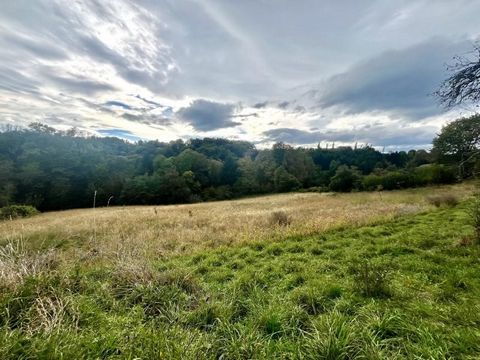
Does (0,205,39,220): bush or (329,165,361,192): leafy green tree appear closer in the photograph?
(0,205,39,220): bush

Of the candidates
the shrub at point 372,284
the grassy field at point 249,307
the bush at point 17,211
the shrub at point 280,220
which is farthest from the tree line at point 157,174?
the shrub at point 372,284

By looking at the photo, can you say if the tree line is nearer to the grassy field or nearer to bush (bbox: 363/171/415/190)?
bush (bbox: 363/171/415/190)

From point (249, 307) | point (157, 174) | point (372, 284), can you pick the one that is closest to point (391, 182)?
point (372, 284)

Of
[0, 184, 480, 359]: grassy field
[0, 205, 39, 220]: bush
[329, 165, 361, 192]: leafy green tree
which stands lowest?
[0, 205, 39, 220]: bush

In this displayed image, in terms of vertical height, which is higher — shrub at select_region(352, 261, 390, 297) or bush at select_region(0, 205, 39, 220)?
shrub at select_region(352, 261, 390, 297)

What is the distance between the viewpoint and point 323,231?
404 inches

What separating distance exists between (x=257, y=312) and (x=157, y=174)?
5994 cm

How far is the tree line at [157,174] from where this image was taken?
149 feet

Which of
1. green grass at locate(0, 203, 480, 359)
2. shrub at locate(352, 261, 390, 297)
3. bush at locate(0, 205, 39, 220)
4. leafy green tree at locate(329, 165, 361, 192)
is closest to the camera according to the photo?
green grass at locate(0, 203, 480, 359)

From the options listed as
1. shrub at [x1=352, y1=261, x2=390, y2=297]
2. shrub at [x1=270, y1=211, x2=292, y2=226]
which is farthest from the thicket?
shrub at [x1=352, y1=261, x2=390, y2=297]

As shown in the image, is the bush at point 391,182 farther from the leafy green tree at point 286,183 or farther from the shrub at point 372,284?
the shrub at point 372,284

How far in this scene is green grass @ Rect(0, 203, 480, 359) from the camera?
9.03 ft

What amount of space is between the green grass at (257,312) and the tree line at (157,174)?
38100 mm

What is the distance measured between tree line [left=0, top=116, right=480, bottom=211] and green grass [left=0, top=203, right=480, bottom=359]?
38.1 metres
